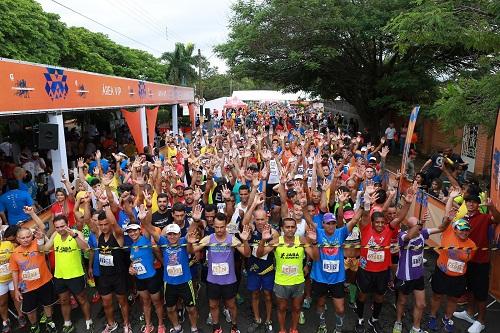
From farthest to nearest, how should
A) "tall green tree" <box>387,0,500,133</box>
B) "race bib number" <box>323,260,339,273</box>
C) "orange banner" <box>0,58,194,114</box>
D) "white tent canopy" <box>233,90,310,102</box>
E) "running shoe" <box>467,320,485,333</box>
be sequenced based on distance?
"white tent canopy" <box>233,90,310,102</box> → "orange banner" <box>0,58,194,114</box> → "tall green tree" <box>387,0,500,133</box> → "running shoe" <box>467,320,485,333</box> → "race bib number" <box>323,260,339,273</box>

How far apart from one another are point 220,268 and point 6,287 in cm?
282

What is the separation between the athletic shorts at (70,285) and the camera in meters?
4.81

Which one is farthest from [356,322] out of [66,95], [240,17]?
[240,17]

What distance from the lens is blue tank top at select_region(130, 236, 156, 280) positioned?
15.3ft

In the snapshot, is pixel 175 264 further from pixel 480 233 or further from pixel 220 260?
pixel 480 233

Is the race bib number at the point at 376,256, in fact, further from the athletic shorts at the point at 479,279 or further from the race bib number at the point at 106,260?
the race bib number at the point at 106,260

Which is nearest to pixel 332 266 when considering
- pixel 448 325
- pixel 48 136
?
pixel 448 325

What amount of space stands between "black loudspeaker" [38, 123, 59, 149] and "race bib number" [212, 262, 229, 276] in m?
4.49

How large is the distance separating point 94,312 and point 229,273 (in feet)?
7.86

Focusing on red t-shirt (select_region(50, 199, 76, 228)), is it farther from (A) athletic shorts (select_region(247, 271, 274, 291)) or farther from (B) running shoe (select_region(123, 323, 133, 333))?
(A) athletic shorts (select_region(247, 271, 274, 291))

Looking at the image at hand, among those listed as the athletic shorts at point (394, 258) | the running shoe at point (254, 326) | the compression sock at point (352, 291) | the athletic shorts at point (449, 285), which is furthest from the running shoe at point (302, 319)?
the athletic shorts at point (449, 285)

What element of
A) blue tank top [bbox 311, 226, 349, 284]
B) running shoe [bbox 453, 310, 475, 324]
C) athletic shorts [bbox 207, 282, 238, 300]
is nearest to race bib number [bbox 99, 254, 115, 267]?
athletic shorts [bbox 207, 282, 238, 300]

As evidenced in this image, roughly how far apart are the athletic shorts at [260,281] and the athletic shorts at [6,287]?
309 centimetres

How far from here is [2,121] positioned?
14.5 meters
